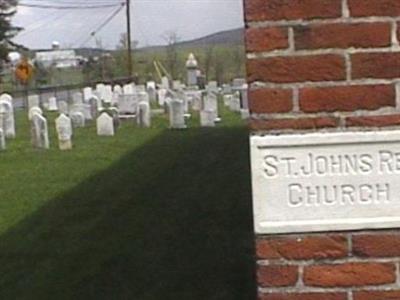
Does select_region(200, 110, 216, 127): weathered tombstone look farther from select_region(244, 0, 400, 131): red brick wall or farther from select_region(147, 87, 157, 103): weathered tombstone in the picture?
select_region(244, 0, 400, 131): red brick wall

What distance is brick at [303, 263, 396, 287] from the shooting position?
10.0 ft

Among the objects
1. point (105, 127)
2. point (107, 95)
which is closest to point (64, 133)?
point (105, 127)

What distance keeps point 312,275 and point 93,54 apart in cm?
5789

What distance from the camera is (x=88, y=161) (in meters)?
16.1

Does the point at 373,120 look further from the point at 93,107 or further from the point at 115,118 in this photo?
the point at 93,107

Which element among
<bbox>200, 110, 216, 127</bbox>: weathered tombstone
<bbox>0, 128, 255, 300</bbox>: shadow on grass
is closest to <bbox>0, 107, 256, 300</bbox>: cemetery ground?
<bbox>0, 128, 255, 300</bbox>: shadow on grass

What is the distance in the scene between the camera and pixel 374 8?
2.97 metres

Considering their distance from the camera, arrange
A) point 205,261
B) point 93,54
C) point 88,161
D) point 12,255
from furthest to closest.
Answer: point 93,54, point 88,161, point 12,255, point 205,261

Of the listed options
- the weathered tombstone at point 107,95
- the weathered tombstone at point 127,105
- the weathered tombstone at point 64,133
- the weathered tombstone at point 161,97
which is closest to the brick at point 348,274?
A: the weathered tombstone at point 64,133

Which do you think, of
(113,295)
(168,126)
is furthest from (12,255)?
(168,126)

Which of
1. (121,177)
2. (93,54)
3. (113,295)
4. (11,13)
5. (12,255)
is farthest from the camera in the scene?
(11,13)

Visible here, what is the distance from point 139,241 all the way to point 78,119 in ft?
49.3

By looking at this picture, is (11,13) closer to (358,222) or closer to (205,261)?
(205,261)

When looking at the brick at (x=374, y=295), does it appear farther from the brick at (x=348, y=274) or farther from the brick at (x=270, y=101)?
the brick at (x=270, y=101)
